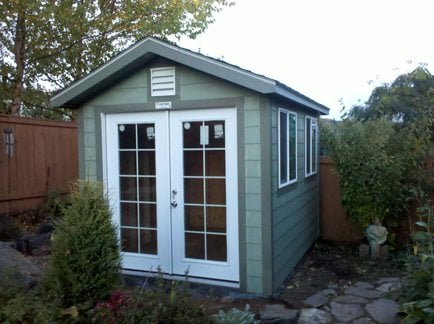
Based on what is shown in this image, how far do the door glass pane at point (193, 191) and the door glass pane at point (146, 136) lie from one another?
64cm

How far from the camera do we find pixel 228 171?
4.67 meters

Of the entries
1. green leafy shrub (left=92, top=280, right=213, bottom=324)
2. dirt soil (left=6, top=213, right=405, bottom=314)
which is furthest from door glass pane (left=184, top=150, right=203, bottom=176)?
green leafy shrub (left=92, top=280, right=213, bottom=324)

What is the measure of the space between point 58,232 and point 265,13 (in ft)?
38.5

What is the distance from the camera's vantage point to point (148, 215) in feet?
16.9

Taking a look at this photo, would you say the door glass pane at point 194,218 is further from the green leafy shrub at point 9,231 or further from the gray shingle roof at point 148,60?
the green leafy shrub at point 9,231

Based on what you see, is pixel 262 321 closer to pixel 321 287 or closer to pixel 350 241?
pixel 321 287

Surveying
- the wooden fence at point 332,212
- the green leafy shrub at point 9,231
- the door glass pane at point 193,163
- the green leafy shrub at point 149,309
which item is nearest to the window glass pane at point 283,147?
the door glass pane at point 193,163

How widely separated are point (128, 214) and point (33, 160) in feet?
15.5

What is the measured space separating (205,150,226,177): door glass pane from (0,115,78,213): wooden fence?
17.5ft

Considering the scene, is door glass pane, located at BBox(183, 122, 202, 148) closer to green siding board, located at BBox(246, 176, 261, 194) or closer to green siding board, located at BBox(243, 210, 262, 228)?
green siding board, located at BBox(246, 176, 261, 194)

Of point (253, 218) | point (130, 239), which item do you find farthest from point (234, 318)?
point (130, 239)

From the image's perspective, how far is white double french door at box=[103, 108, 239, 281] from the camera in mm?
4715

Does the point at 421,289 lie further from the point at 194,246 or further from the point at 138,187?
the point at 138,187

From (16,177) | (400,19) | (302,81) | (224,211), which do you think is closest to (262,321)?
(224,211)
